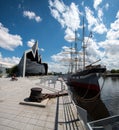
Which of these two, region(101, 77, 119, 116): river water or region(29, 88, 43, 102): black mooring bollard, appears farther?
region(101, 77, 119, 116): river water

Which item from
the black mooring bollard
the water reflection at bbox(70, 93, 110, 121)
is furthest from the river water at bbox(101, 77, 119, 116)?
the black mooring bollard

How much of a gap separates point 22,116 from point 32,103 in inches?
59.6

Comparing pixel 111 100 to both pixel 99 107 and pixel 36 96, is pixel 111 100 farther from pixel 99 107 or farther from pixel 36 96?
pixel 36 96

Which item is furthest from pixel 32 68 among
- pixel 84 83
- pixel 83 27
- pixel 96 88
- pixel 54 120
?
pixel 54 120

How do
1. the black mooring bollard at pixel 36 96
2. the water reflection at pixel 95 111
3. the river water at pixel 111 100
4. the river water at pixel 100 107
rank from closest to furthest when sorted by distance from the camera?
the black mooring bollard at pixel 36 96
the water reflection at pixel 95 111
the river water at pixel 100 107
the river water at pixel 111 100

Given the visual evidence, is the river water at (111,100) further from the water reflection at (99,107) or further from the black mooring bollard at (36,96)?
the black mooring bollard at (36,96)

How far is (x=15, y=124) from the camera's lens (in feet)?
13.6

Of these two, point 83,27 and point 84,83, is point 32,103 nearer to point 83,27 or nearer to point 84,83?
point 84,83

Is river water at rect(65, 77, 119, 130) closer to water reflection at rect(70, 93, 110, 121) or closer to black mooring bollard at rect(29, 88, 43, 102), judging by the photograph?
water reflection at rect(70, 93, 110, 121)

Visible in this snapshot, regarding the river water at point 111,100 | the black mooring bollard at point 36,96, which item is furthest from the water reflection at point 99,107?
the black mooring bollard at point 36,96

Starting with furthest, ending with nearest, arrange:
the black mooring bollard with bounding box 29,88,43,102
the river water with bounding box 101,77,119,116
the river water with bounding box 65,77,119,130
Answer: the river water with bounding box 101,77,119,116, the river water with bounding box 65,77,119,130, the black mooring bollard with bounding box 29,88,43,102

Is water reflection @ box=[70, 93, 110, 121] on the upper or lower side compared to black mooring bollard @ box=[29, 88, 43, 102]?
lower

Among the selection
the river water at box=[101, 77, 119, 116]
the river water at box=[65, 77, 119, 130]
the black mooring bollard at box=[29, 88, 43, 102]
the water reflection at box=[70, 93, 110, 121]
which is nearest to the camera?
the black mooring bollard at box=[29, 88, 43, 102]

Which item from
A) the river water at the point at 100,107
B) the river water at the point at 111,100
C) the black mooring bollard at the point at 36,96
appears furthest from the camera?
the river water at the point at 111,100
